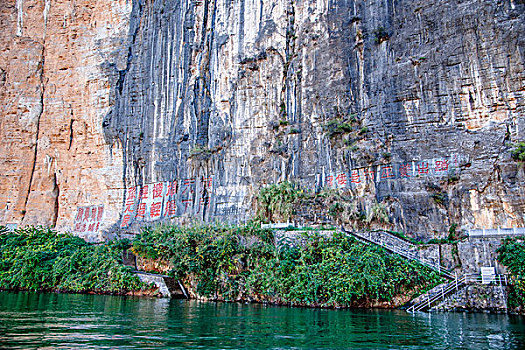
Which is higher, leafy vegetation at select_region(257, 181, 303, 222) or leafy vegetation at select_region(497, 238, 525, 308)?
leafy vegetation at select_region(257, 181, 303, 222)

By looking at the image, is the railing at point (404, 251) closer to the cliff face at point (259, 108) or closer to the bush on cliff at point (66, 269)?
the cliff face at point (259, 108)

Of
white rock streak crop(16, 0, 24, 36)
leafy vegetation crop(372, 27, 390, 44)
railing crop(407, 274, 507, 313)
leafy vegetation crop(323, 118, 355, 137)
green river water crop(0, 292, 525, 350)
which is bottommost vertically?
green river water crop(0, 292, 525, 350)

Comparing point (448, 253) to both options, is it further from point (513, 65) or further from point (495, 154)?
point (513, 65)

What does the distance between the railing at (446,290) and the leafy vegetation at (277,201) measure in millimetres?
8549

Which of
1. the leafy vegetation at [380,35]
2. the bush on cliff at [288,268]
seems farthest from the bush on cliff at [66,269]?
the leafy vegetation at [380,35]

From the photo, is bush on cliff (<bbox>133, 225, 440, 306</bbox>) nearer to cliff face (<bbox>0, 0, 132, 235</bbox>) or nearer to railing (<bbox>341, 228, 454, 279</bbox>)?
railing (<bbox>341, 228, 454, 279</bbox>)

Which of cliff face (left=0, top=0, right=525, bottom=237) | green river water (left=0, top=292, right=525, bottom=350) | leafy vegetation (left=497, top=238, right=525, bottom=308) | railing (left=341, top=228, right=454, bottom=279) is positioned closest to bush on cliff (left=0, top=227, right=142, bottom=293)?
green river water (left=0, top=292, right=525, bottom=350)

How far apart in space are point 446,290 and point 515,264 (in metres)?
2.23

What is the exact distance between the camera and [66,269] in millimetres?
18797

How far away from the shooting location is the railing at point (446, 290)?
13.4m

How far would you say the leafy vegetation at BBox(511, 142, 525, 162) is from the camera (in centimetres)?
1761

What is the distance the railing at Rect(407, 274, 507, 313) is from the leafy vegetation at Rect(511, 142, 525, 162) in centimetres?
611

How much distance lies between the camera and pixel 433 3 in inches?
832

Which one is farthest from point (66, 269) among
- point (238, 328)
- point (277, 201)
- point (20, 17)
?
point (20, 17)
